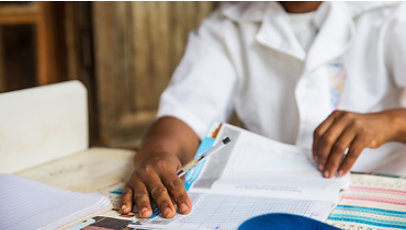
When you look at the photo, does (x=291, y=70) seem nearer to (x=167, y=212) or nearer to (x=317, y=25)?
(x=317, y=25)

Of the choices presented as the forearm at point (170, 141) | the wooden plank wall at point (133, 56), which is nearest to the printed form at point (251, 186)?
the forearm at point (170, 141)

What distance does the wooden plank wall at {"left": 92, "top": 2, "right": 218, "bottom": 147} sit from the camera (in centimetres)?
244

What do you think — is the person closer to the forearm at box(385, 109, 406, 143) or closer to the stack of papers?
the forearm at box(385, 109, 406, 143)

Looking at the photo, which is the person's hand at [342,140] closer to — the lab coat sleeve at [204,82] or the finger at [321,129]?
the finger at [321,129]

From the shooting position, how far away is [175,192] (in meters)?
0.72

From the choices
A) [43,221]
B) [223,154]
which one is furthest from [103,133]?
[43,221]

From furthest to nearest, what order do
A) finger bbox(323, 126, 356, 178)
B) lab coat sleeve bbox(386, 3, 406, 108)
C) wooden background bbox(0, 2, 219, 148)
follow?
wooden background bbox(0, 2, 219, 148) < lab coat sleeve bbox(386, 3, 406, 108) < finger bbox(323, 126, 356, 178)

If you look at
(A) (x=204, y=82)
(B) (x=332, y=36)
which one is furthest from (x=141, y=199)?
(B) (x=332, y=36)

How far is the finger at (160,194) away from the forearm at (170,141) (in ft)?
0.39

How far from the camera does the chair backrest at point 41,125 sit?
911 mm

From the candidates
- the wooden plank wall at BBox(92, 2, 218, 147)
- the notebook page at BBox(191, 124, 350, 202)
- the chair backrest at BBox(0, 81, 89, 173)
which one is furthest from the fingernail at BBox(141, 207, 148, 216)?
the wooden plank wall at BBox(92, 2, 218, 147)

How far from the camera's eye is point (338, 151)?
827 mm

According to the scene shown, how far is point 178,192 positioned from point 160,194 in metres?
0.03

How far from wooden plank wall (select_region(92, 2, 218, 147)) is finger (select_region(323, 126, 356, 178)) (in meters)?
1.76
